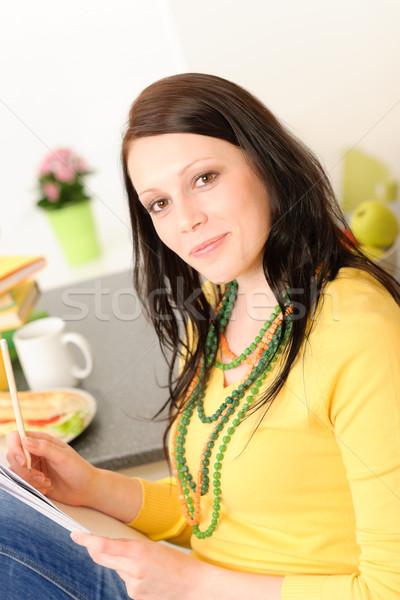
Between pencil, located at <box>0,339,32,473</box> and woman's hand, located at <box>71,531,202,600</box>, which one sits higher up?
pencil, located at <box>0,339,32,473</box>

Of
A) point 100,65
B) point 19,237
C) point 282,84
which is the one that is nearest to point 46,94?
point 100,65

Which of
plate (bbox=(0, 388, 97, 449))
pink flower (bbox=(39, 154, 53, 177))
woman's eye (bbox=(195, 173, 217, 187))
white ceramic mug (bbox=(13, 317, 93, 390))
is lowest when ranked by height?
plate (bbox=(0, 388, 97, 449))

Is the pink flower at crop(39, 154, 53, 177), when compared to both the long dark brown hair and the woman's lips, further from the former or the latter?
the woman's lips

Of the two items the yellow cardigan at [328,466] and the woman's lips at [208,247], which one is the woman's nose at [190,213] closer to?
the woman's lips at [208,247]

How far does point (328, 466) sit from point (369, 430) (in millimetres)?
105

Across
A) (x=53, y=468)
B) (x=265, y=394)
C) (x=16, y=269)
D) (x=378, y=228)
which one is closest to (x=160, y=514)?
(x=53, y=468)

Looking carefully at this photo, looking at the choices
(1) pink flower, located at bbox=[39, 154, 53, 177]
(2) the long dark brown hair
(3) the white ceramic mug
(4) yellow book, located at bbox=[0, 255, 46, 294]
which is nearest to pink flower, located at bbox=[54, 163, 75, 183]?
(1) pink flower, located at bbox=[39, 154, 53, 177]

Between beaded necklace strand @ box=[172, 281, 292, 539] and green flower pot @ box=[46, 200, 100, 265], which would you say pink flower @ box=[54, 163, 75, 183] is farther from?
beaded necklace strand @ box=[172, 281, 292, 539]

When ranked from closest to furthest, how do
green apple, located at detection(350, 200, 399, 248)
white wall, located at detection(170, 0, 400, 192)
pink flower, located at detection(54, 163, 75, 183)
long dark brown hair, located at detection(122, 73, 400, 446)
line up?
long dark brown hair, located at detection(122, 73, 400, 446), green apple, located at detection(350, 200, 399, 248), white wall, located at detection(170, 0, 400, 192), pink flower, located at detection(54, 163, 75, 183)

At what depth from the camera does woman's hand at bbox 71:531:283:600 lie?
67 centimetres

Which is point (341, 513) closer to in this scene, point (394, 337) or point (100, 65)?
point (394, 337)

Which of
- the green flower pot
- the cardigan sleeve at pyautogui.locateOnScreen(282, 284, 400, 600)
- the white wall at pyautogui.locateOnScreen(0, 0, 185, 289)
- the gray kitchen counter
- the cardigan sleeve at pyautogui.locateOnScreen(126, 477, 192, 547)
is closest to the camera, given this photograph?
the cardigan sleeve at pyautogui.locateOnScreen(282, 284, 400, 600)

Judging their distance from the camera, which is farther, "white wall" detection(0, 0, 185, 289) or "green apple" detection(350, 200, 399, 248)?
"white wall" detection(0, 0, 185, 289)

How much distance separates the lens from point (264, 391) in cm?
72
